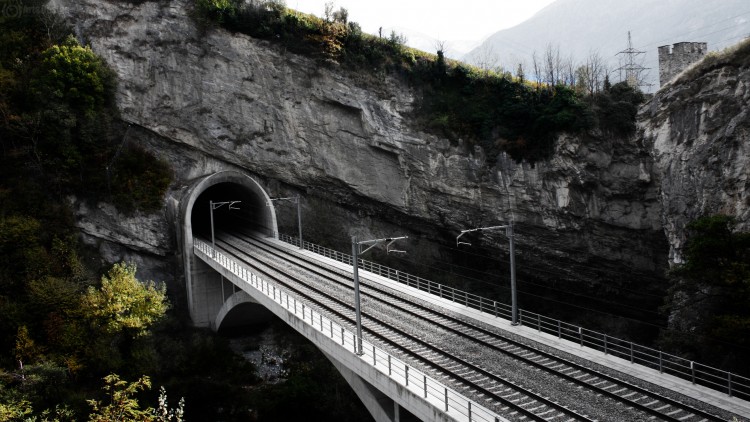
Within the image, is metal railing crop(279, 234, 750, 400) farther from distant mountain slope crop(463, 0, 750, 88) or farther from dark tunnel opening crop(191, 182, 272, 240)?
distant mountain slope crop(463, 0, 750, 88)

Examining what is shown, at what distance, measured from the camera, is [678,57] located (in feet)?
134

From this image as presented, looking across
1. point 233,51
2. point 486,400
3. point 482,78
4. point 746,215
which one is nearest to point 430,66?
point 482,78

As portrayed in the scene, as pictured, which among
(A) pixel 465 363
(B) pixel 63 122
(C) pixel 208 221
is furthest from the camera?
(C) pixel 208 221

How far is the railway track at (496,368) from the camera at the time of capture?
14.9 m

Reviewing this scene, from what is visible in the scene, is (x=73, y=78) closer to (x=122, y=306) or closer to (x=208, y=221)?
(x=208, y=221)

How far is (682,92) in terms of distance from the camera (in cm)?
3009

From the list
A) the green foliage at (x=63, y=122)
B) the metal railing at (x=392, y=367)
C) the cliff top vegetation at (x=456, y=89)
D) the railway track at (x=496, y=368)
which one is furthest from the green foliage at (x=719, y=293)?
the green foliage at (x=63, y=122)

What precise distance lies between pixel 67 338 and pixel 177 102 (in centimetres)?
1951

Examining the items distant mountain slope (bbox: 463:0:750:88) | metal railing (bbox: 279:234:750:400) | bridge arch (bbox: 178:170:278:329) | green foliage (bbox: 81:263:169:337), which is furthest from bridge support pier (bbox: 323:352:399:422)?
distant mountain slope (bbox: 463:0:750:88)

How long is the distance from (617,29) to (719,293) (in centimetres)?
15694

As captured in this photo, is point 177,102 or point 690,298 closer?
point 690,298

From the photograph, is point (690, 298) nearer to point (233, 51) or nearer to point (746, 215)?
point (746, 215)

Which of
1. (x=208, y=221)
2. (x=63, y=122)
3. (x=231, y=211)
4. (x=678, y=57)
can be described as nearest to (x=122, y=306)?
(x=63, y=122)

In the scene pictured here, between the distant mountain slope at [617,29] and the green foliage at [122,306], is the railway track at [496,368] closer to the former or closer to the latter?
the green foliage at [122,306]
